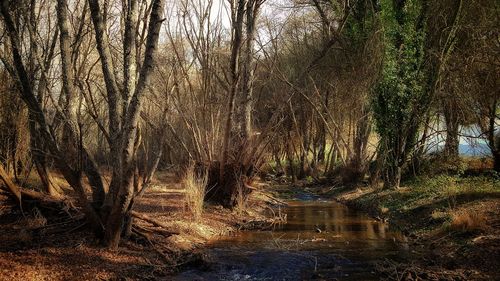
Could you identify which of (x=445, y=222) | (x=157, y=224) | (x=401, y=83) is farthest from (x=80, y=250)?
(x=401, y=83)

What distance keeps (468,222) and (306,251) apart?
3398 millimetres

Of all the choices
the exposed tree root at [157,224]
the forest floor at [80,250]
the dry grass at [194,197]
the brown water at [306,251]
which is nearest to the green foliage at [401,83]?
the brown water at [306,251]

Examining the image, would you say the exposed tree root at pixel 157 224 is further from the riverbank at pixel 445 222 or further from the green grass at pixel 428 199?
the green grass at pixel 428 199

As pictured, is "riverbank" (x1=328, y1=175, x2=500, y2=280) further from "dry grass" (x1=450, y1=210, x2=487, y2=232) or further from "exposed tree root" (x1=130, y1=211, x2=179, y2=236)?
"exposed tree root" (x1=130, y1=211, x2=179, y2=236)

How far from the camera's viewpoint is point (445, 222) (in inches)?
399

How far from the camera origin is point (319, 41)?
25531mm

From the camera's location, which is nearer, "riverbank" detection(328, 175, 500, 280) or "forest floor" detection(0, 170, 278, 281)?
"forest floor" detection(0, 170, 278, 281)

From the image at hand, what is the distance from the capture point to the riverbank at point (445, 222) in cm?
725

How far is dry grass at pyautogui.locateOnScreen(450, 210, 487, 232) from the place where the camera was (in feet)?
29.5

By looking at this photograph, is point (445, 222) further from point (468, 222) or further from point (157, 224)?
point (157, 224)

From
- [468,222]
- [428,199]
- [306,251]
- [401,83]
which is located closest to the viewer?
[306,251]

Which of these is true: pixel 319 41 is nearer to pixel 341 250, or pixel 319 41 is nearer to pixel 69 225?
pixel 341 250

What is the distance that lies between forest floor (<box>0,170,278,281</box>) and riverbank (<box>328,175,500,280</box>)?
380cm

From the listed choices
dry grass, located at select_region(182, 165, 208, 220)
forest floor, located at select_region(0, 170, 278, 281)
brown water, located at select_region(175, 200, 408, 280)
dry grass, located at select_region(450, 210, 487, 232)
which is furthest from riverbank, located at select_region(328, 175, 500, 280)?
dry grass, located at select_region(182, 165, 208, 220)
